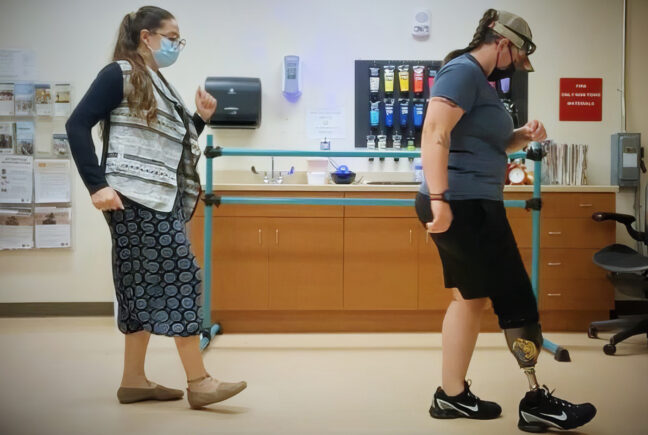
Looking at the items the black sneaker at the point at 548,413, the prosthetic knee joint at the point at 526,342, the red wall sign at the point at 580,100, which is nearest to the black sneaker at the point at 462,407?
the black sneaker at the point at 548,413

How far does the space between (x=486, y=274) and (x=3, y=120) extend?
345 centimetres

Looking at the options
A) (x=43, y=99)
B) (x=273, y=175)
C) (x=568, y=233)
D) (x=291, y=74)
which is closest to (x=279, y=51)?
(x=291, y=74)

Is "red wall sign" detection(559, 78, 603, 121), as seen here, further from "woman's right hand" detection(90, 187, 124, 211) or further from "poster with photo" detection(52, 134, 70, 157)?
"poster with photo" detection(52, 134, 70, 157)

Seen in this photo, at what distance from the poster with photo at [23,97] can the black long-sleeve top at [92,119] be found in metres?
2.39

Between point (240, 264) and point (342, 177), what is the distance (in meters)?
0.82

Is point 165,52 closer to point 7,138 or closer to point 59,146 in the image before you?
point 59,146

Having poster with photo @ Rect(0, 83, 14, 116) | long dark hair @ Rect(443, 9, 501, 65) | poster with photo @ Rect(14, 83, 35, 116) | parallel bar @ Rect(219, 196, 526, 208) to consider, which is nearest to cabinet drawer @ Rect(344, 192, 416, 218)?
parallel bar @ Rect(219, 196, 526, 208)

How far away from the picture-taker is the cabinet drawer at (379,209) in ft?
10.5

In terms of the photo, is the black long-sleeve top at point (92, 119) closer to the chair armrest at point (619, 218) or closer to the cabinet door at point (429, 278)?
the cabinet door at point (429, 278)

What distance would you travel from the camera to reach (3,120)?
372 centimetres

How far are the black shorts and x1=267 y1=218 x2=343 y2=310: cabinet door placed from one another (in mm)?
1576

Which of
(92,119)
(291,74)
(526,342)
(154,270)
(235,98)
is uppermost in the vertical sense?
(291,74)

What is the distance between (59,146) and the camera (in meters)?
3.73

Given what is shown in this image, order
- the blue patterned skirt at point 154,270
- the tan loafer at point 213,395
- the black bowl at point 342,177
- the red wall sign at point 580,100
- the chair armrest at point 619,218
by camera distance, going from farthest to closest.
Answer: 1. the red wall sign at point 580,100
2. the black bowl at point 342,177
3. the chair armrest at point 619,218
4. the tan loafer at point 213,395
5. the blue patterned skirt at point 154,270
